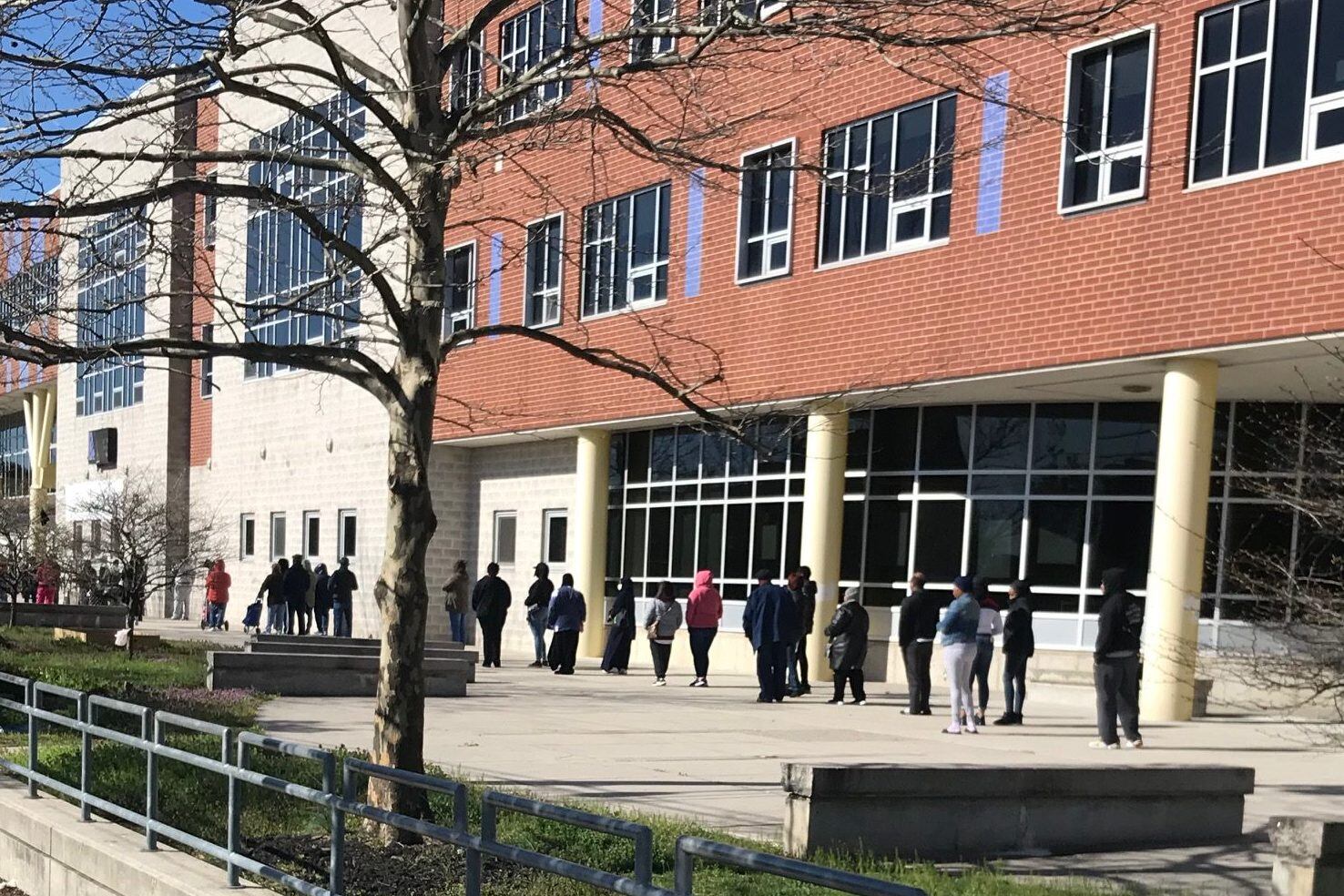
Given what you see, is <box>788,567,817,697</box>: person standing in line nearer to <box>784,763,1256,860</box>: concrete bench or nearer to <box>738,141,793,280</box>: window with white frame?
<box>738,141,793,280</box>: window with white frame

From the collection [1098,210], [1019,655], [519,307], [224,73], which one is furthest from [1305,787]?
[519,307]

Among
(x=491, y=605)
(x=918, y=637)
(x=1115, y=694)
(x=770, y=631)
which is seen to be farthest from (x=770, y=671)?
(x=491, y=605)

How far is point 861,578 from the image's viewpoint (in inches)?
1025

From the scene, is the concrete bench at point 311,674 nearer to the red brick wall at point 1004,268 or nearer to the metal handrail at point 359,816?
the red brick wall at point 1004,268

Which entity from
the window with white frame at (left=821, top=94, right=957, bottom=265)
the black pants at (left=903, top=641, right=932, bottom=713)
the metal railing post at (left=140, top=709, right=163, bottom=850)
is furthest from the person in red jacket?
the metal railing post at (left=140, top=709, right=163, bottom=850)

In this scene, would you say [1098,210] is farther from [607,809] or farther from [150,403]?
[150,403]

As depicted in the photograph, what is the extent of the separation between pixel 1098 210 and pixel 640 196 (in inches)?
420

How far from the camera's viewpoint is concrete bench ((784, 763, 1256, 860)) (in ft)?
31.4

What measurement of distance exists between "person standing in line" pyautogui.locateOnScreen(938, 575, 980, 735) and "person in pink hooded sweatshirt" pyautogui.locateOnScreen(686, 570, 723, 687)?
6.99 metres

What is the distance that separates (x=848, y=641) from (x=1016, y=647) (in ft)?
8.28

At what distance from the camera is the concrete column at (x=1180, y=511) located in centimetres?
1891

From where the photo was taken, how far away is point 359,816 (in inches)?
315

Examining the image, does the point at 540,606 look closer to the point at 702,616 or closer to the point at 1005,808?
the point at 702,616

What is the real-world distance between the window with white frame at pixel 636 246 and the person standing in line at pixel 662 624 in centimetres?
565
